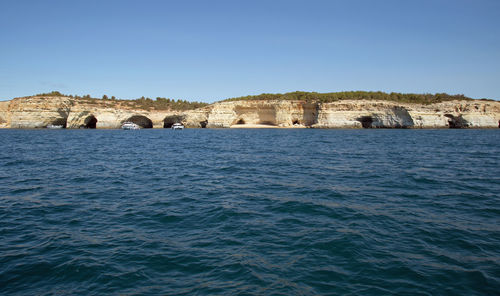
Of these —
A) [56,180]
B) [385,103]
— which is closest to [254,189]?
[56,180]

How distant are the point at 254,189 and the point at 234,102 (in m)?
60.0

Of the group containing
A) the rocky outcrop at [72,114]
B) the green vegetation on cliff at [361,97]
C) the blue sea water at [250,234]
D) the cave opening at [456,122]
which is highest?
the green vegetation on cliff at [361,97]

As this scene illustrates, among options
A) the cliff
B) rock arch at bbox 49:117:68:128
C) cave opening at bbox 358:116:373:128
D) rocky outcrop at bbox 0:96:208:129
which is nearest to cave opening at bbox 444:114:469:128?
the cliff

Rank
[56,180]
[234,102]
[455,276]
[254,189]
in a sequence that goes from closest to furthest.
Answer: [455,276]
[254,189]
[56,180]
[234,102]

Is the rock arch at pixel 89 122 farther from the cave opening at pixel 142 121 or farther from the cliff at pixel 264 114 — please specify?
the cave opening at pixel 142 121

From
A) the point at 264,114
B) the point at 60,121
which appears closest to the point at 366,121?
the point at 264,114

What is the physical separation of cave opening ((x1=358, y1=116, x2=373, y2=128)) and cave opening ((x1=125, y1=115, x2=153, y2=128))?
163 feet

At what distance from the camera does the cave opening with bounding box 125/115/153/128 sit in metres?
71.6

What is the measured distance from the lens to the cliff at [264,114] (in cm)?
5659

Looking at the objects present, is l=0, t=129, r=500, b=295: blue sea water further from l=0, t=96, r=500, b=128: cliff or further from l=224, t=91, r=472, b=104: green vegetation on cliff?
l=224, t=91, r=472, b=104: green vegetation on cliff

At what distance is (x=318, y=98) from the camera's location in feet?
214

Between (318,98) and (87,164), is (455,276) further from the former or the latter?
(318,98)

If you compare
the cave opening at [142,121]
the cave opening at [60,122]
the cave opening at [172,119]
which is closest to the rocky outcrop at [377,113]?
the cave opening at [172,119]

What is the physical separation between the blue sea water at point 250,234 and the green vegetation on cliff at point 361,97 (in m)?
52.8
